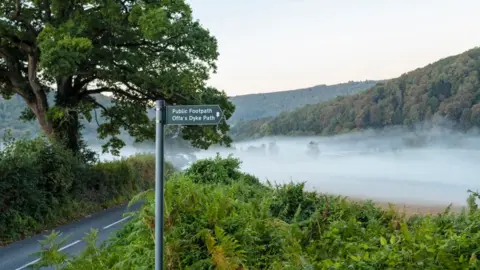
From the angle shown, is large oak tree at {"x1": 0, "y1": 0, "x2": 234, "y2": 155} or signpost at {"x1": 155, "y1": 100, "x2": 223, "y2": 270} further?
large oak tree at {"x1": 0, "y1": 0, "x2": 234, "y2": 155}

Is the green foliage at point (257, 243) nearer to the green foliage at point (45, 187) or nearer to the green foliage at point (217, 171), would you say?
the green foliage at point (45, 187)

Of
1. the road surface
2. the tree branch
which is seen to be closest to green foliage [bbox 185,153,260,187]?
the road surface

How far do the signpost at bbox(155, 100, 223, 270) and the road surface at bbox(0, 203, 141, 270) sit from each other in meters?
3.26

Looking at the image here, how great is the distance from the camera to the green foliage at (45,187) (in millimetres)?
14453

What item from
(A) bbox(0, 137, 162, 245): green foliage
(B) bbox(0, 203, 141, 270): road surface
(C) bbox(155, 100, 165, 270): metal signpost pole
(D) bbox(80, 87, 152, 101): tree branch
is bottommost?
(B) bbox(0, 203, 141, 270): road surface

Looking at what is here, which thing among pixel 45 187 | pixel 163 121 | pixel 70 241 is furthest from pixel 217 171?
pixel 163 121

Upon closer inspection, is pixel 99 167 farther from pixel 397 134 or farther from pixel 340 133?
pixel 397 134

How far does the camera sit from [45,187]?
1667 centimetres

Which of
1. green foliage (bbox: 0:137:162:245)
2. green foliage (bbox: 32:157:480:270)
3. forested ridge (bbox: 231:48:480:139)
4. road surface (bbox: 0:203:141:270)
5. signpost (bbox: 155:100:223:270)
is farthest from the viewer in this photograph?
forested ridge (bbox: 231:48:480:139)

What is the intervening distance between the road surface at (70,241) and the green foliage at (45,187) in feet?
1.59

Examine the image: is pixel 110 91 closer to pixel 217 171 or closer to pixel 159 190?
pixel 217 171

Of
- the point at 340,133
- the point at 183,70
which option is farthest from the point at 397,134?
the point at 183,70

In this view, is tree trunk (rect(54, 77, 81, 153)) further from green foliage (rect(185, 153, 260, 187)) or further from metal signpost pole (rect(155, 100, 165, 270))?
metal signpost pole (rect(155, 100, 165, 270))

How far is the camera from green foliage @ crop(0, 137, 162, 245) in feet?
47.4
